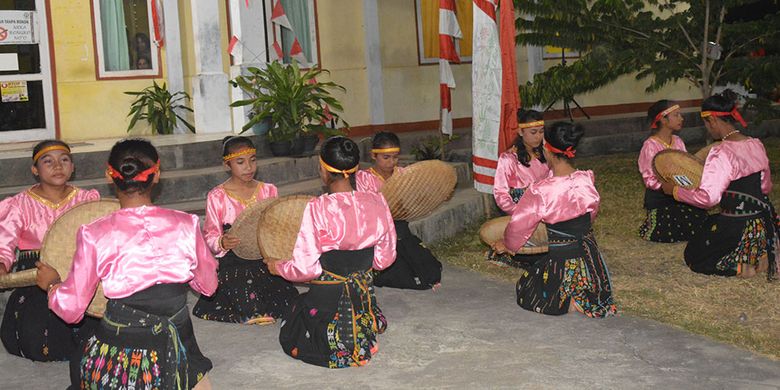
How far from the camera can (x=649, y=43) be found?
10.6 metres

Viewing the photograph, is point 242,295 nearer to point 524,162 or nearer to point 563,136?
point 563,136

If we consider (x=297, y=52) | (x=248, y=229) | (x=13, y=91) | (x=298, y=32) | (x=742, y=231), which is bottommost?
(x=742, y=231)

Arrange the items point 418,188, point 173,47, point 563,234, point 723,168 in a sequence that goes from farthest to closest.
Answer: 1. point 173,47
2. point 723,168
3. point 418,188
4. point 563,234

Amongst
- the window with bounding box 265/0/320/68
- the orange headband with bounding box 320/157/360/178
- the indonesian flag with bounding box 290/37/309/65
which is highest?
the window with bounding box 265/0/320/68

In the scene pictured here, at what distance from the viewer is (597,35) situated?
417 inches

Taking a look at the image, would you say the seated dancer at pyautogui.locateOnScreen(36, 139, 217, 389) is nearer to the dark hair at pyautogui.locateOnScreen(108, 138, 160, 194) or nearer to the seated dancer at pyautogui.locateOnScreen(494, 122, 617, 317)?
the dark hair at pyautogui.locateOnScreen(108, 138, 160, 194)

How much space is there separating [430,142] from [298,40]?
314 cm

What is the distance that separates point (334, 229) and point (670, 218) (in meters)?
4.33

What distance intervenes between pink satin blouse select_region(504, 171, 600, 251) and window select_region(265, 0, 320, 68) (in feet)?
25.6

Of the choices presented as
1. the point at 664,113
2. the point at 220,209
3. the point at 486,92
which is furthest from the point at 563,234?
the point at 486,92

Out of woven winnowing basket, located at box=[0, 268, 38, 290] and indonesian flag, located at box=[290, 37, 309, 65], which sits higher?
indonesian flag, located at box=[290, 37, 309, 65]

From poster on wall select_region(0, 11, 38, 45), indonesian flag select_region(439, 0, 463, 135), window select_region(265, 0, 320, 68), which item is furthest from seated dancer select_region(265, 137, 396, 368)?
window select_region(265, 0, 320, 68)

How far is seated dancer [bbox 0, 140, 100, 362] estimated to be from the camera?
5.37 meters

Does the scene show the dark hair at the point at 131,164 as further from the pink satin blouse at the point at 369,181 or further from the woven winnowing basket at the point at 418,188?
the pink satin blouse at the point at 369,181
